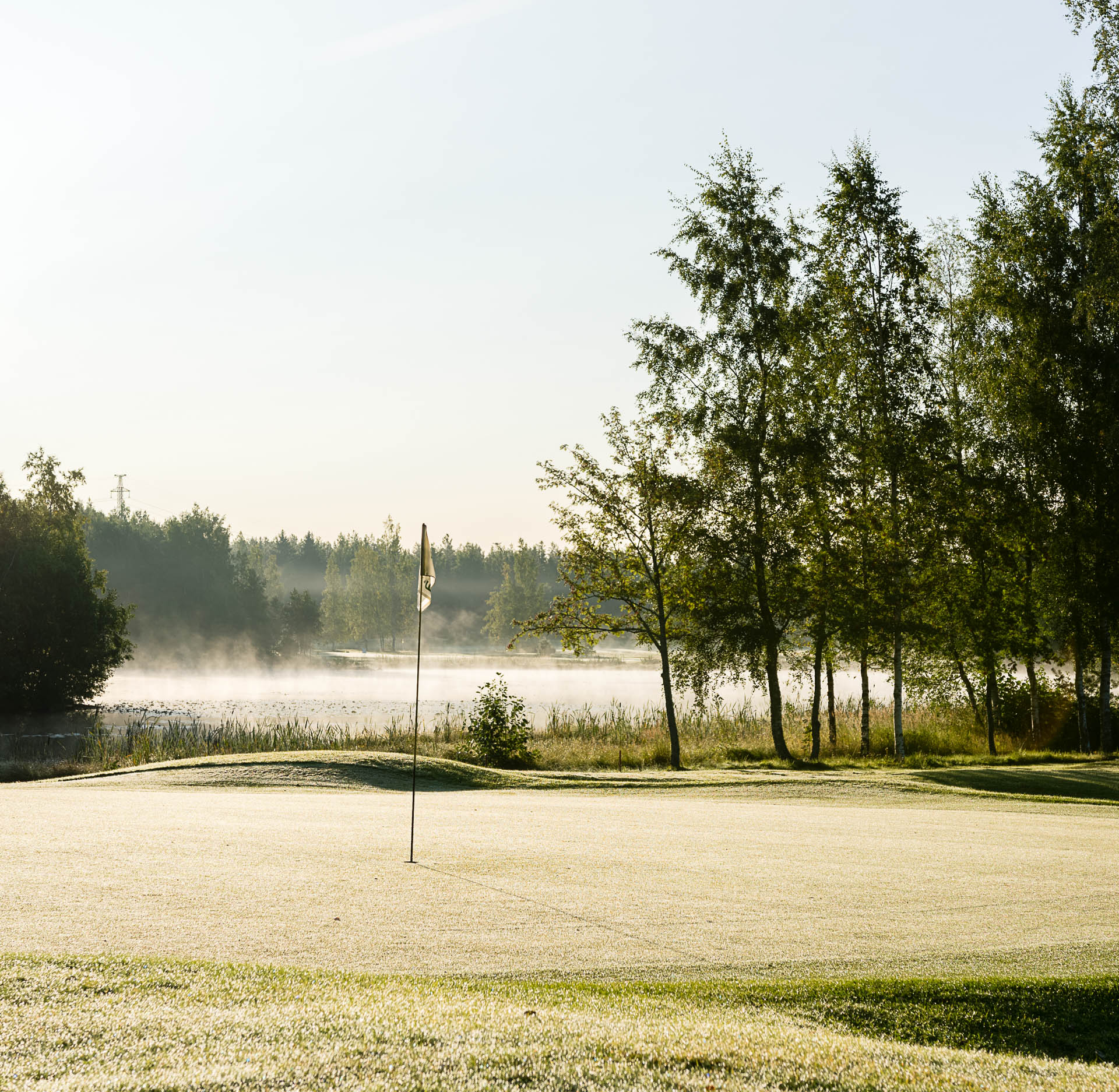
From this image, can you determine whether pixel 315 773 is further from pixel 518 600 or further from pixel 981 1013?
pixel 518 600

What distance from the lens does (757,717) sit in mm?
36125

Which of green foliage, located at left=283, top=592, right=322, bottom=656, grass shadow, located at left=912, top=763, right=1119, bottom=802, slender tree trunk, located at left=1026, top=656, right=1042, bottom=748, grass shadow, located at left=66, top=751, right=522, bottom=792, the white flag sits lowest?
grass shadow, located at left=912, top=763, right=1119, bottom=802

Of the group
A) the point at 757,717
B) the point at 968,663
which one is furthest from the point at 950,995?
the point at 757,717

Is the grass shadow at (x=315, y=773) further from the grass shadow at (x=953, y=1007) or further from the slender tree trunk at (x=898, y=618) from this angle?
the grass shadow at (x=953, y=1007)

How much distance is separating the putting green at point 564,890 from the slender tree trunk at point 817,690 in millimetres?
12573

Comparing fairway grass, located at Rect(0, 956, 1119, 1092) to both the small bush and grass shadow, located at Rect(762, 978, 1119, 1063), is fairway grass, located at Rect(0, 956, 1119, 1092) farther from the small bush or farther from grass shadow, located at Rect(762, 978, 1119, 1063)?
the small bush

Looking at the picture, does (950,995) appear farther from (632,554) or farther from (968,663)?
(968,663)

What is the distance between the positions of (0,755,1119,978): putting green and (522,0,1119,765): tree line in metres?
12.6

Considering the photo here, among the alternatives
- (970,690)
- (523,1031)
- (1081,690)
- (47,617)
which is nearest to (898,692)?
(970,690)

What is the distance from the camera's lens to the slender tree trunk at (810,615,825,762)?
25.9 meters

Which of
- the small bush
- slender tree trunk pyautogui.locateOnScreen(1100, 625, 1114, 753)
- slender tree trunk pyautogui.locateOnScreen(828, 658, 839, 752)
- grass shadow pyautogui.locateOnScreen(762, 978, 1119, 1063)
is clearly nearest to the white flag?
grass shadow pyautogui.locateOnScreen(762, 978, 1119, 1063)

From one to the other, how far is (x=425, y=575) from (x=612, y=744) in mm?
18696

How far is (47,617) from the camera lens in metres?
47.7

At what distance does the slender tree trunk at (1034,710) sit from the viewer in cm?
2869
